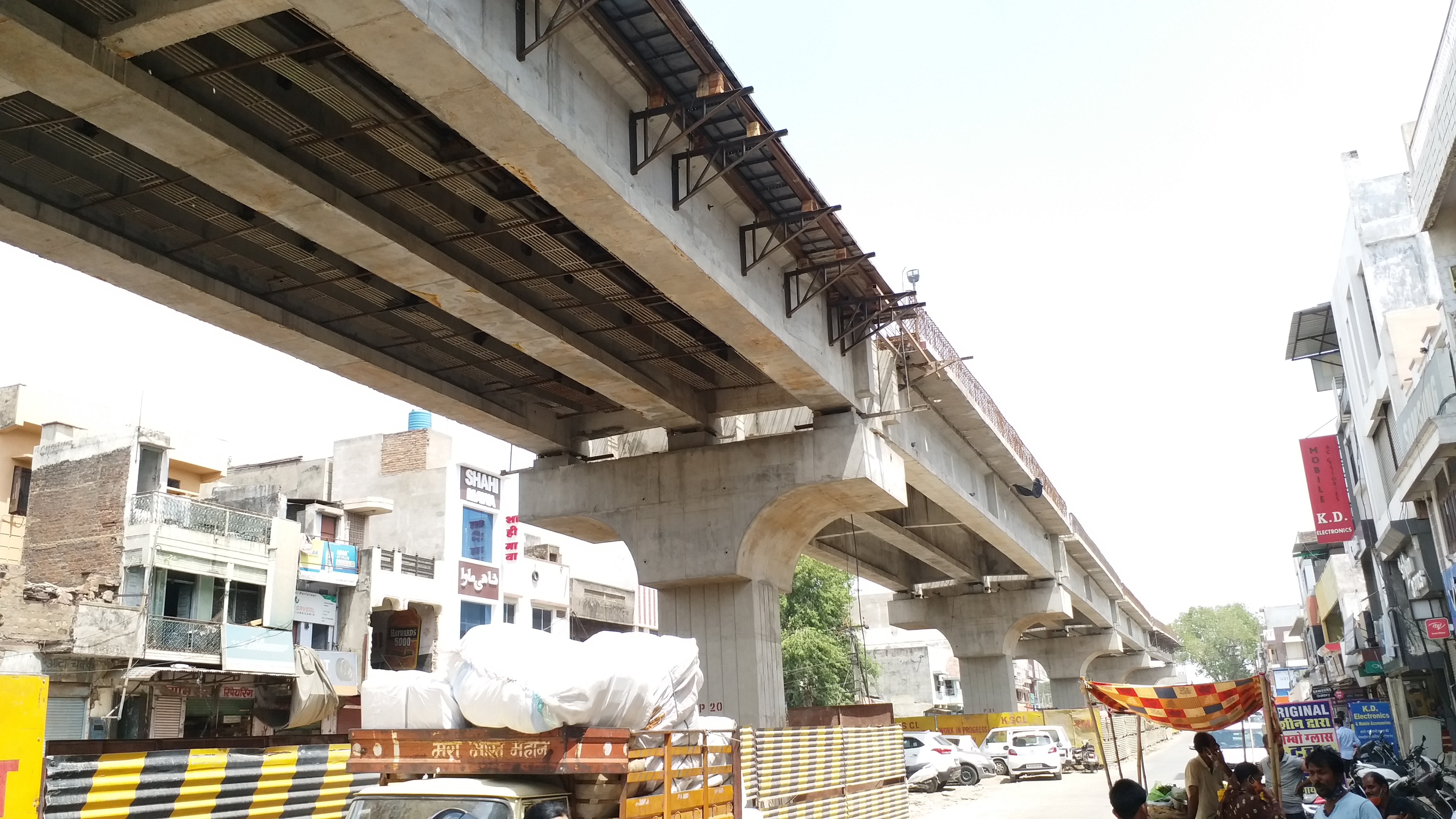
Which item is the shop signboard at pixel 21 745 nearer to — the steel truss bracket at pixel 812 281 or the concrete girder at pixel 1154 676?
the steel truss bracket at pixel 812 281

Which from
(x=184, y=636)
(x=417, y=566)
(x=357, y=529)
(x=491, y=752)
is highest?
(x=357, y=529)

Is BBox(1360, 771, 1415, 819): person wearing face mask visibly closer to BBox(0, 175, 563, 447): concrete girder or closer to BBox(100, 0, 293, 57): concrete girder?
BBox(100, 0, 293, 57): concrete girder

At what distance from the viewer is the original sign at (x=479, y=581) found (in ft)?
132

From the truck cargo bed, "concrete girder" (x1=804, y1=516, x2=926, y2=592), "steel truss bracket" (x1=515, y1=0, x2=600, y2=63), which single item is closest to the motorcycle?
"concrete girder" (x1=804, y1=516, x2=926, y2=592)

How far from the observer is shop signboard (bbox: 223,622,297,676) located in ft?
98.0

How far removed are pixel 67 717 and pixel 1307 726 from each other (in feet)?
86.8

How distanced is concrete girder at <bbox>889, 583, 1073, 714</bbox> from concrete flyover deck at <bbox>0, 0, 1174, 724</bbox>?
16.2 m

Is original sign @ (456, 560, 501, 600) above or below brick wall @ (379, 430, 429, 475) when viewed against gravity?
below

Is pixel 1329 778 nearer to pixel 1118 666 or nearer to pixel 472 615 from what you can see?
pixel 472 615

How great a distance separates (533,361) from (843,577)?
132ft

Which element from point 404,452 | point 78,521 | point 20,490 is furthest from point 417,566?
point 20,490

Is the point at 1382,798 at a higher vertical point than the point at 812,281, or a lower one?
lower

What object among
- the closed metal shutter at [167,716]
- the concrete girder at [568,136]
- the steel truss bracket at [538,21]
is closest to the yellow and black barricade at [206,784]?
the concrete girder at [568,136]

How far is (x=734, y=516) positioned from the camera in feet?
61.8
